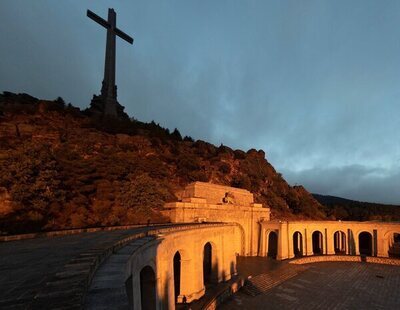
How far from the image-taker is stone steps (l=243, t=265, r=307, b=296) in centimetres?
2133

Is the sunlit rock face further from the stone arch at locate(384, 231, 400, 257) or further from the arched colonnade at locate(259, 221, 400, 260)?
the stone arch at locate(384, 231, 400, 257)

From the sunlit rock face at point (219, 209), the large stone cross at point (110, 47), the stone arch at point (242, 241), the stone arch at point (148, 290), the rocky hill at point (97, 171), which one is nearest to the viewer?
the stone arch at point (148, 290)

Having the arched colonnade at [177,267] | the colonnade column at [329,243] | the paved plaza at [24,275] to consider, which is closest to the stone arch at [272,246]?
the colonnade column at [329,243]

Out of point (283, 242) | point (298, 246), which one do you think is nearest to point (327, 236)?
point (298, 246)

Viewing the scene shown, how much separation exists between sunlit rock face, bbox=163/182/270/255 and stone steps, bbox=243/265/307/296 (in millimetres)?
7738

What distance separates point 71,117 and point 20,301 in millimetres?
44390

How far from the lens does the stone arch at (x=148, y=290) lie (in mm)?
10836

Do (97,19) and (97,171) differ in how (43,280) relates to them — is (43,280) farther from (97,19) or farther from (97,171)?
(97,19)

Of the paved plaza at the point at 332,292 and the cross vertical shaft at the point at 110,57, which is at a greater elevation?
the cross vertical shaft at the point at 110,57

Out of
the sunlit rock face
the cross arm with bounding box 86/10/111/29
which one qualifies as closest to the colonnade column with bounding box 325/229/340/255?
the sunlit rock face

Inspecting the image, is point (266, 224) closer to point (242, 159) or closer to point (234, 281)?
point (234, 281)

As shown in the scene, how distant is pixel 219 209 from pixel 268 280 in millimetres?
9859

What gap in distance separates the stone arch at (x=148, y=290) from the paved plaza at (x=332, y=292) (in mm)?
8750

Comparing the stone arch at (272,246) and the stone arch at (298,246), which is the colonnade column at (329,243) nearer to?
the stone arch at (298,246)
